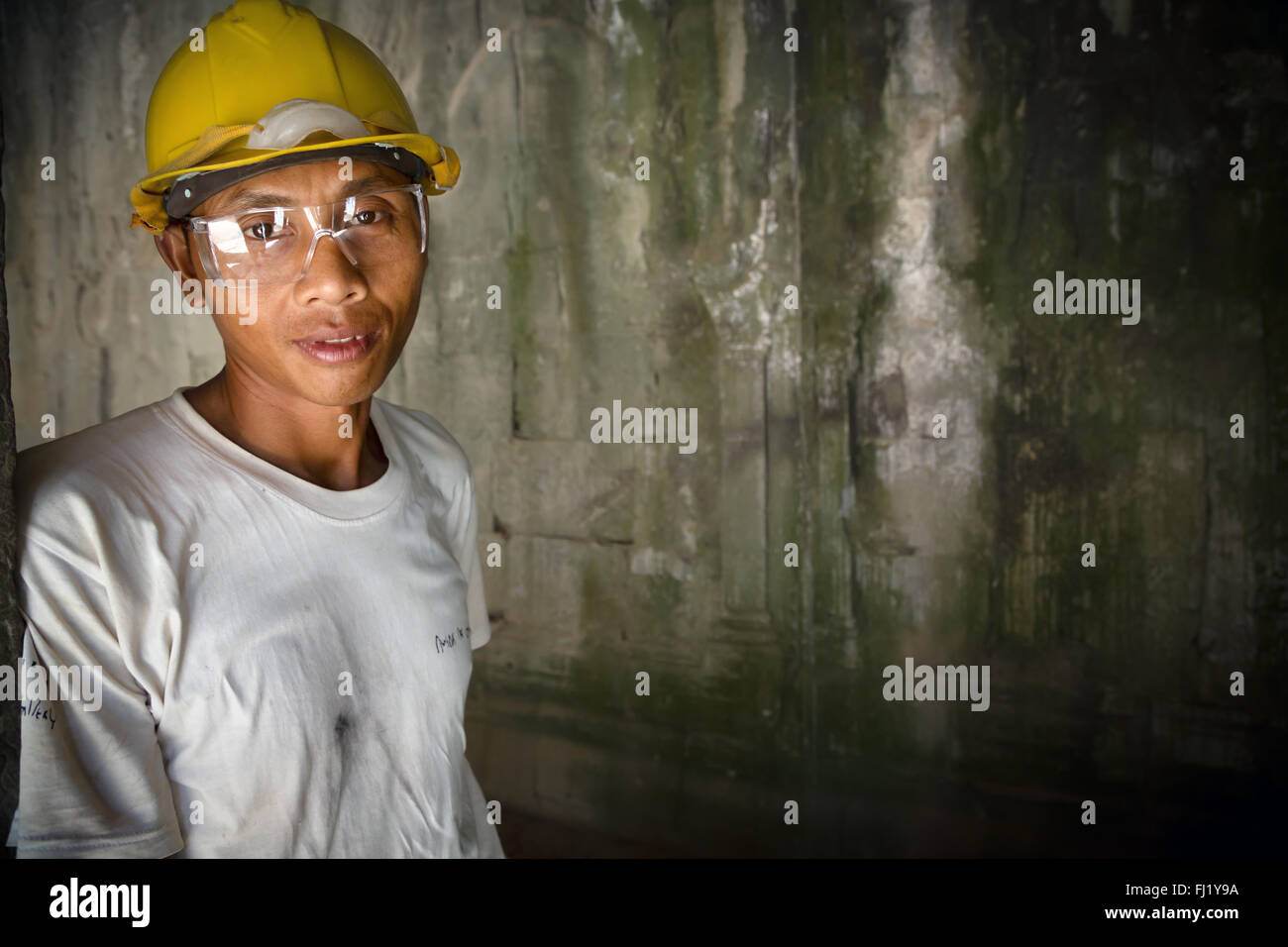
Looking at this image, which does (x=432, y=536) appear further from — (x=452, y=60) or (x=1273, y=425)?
(x=452, y=60)

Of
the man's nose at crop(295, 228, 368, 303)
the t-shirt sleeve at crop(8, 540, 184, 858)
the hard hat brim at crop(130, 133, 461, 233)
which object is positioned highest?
the hard hat brim at crop(130, 133, 461, 233)

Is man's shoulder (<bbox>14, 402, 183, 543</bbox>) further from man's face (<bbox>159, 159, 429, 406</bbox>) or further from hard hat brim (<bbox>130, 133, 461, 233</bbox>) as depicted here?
hard hat brim (<bbox>130, 133, 461, 233</bbox>)

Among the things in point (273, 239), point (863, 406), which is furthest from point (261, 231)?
point (863, 406)

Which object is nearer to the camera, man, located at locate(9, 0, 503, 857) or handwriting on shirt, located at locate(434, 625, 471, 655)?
man, located at locate(9, 0, 503, 857)

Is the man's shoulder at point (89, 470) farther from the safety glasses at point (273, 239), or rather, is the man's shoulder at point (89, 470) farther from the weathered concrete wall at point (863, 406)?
the weathered concrete wall at point (863, 406)

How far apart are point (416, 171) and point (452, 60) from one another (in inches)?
138

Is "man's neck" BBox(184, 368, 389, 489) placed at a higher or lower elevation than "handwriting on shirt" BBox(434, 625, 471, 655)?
higher

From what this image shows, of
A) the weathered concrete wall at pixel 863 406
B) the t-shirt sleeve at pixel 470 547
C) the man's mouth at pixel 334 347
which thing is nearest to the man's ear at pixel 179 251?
the man's mouth at pixel 334 347

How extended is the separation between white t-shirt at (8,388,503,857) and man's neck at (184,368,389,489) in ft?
0.28

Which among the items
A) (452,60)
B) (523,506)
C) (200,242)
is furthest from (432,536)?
(452,60)

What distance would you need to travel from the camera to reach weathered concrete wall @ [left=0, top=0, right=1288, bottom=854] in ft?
12.0

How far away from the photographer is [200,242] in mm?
1615

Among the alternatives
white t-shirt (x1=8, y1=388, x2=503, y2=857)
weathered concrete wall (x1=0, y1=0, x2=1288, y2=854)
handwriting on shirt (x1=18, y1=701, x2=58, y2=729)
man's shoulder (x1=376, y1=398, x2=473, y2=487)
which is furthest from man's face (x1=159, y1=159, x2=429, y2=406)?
weathered concrete wall (x1=0, y1=0, x2=1288, y2=854)

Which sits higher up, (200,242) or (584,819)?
(200,242)
